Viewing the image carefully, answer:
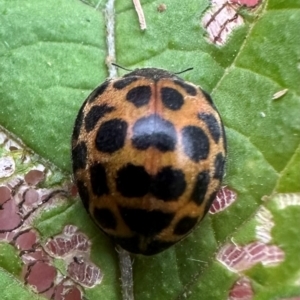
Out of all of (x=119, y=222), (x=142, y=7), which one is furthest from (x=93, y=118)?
(x=142, y=7)

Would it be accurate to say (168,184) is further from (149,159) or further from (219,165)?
(219,165)

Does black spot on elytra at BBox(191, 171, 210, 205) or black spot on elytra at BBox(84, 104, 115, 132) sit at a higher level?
black spot on elytra at BBox(84, 104, 115, 132)

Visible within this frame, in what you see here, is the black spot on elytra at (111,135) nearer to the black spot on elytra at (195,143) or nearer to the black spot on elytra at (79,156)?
the black spot on elytra at (79,156)

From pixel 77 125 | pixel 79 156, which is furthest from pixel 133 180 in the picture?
pixel 77 125

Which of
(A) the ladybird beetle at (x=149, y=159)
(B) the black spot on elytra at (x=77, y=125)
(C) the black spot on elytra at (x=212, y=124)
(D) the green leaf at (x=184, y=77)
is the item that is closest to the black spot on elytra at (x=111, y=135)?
(A) the ladybird beetle at (x=149, y=159)

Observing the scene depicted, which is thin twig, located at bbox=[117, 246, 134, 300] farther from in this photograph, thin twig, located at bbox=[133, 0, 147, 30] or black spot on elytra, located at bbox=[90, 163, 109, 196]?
thin twig, located at bbox=[133, 0, 147, 30]

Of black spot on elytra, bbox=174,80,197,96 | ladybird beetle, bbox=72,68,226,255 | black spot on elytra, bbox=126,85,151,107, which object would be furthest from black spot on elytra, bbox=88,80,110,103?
black spot on elytra, bbox=174,80,197,96
